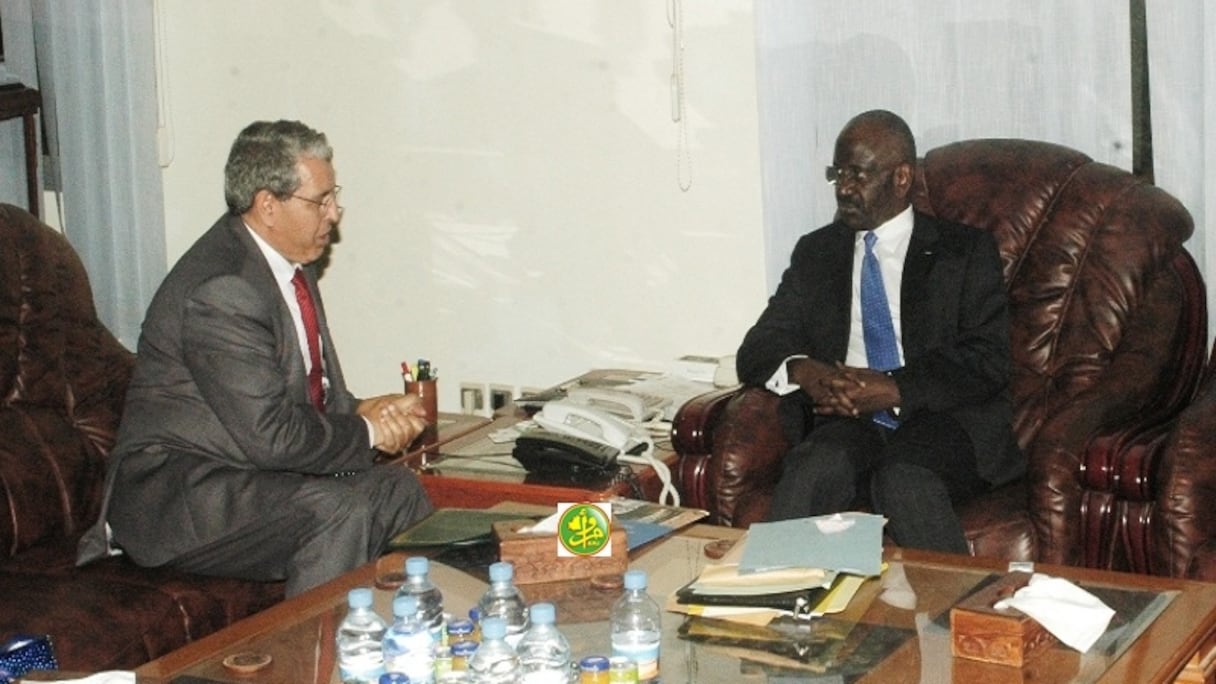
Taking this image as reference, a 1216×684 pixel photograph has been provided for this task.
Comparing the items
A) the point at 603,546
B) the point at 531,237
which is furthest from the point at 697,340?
the point at 603,546

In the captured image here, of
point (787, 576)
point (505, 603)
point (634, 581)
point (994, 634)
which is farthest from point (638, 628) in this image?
point (994, 634)

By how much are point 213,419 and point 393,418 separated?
0.40 metres

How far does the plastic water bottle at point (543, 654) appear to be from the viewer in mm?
2441

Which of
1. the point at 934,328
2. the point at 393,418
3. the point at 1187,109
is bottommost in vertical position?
the point at 393,418

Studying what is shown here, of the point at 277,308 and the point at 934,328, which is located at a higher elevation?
the point at 277,308

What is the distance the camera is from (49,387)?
13.5ft

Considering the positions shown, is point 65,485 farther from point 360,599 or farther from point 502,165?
point 502,165

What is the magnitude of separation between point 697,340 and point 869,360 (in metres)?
0.97

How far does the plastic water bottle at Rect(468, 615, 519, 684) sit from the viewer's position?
243cm

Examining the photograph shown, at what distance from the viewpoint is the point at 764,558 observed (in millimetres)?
2936

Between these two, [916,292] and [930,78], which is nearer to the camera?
[916,292]

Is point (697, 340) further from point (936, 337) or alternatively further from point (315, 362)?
point (315, 362)

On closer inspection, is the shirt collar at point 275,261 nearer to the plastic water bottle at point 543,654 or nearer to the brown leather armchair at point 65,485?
the brown leather armchair at point 65,485

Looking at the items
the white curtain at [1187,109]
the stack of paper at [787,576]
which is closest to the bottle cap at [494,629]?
the stack of paper at [787,576]
